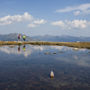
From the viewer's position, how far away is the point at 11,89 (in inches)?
788

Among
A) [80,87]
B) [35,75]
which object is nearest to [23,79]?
[35,75]

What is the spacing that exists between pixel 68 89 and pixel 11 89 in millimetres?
8220

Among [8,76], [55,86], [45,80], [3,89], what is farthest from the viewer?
[8,76]

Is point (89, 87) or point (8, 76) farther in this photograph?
point (8, 76)

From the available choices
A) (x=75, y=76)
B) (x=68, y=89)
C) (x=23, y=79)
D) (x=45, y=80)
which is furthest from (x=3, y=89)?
(x=75, y=76)

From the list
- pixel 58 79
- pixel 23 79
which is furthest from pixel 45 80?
pixel 23 79

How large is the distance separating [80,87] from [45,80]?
235 inches

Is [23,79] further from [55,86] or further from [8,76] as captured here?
[55,86]

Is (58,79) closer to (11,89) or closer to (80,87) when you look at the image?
(80,87)

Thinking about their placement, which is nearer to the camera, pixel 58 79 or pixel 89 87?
pixel 89 87

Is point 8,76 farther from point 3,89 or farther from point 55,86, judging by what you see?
point 55,86

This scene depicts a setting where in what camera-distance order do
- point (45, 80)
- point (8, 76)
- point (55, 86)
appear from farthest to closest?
1. point (8, 76)
2. point (45, 80)
3. point (55, 86)

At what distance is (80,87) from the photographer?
21.1 metres

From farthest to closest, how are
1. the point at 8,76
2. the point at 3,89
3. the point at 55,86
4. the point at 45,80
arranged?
the point at 8,76
the point at 45,80
the point at 55,86
the point at 3,89
